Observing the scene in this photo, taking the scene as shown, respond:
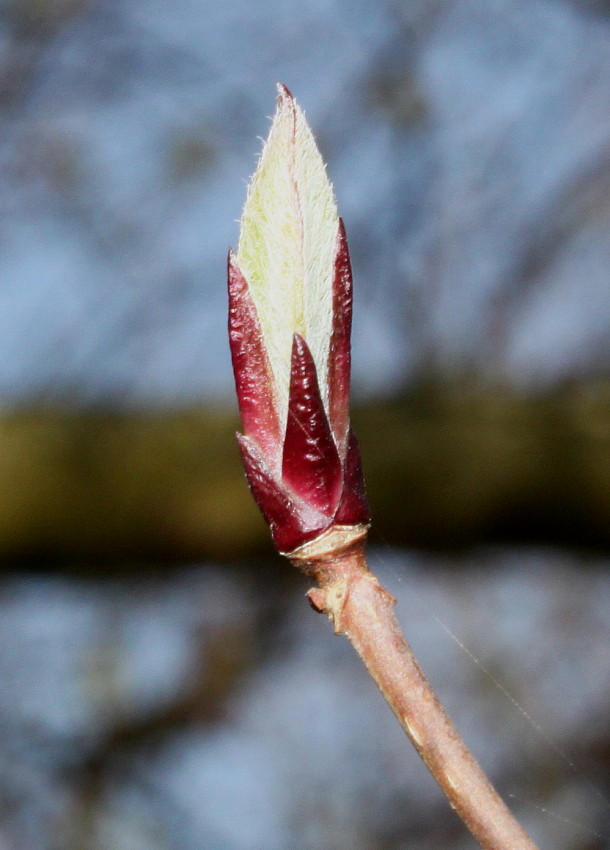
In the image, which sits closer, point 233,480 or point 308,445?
point 308,445

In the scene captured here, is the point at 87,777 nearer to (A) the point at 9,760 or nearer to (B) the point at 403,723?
(A) the point at 9,760

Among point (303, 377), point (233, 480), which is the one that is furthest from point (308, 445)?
point (233, 480)

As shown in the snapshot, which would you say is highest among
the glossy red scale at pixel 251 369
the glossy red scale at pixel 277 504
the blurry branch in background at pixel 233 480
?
the glossy red scale at pixel 251 369

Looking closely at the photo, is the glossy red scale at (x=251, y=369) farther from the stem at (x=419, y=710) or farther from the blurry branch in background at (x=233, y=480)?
the blurry branch in background at (x=233, y=480)

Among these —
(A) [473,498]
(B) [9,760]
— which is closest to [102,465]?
(A) [473,498]

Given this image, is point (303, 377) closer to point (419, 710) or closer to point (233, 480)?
point (419, 710)

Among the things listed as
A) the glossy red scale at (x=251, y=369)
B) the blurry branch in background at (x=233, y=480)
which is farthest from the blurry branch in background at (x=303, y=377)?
the blurry branch in background at (x=233, y=480)

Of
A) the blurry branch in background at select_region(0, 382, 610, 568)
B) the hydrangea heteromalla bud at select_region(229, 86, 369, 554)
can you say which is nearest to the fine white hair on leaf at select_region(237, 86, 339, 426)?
the hydrangea heteromalla bud at select_region(229, 86, 369, 554)
